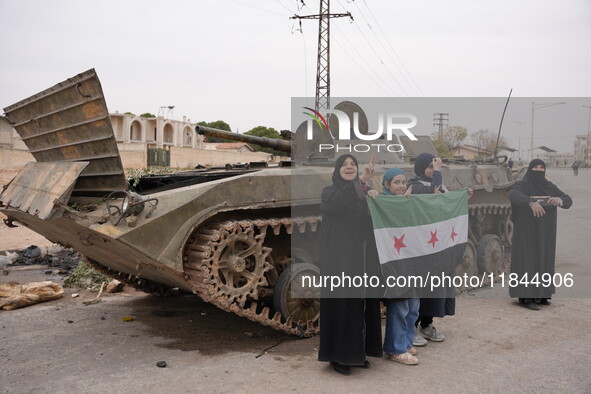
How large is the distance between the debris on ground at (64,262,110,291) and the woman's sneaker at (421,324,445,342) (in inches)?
199

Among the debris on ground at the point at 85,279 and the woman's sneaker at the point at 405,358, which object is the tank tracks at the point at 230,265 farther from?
the debris on ground at the point at 85,279

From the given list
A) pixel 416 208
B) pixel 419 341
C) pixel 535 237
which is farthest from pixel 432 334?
pixel 535 237

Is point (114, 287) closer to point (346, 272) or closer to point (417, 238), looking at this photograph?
point (346, 272)

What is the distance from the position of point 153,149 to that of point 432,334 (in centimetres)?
2202

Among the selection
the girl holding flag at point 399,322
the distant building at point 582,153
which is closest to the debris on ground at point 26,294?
the girl holding flag at point 399,322

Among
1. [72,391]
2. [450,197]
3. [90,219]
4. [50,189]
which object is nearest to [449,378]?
[450,197]

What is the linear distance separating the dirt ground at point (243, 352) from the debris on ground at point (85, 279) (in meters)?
0.81

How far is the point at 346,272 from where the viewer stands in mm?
4910

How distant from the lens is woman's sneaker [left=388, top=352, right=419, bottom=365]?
517cm

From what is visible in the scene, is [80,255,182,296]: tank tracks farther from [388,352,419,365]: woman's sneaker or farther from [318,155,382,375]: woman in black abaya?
[388,352,419,365]: woman's sneaker

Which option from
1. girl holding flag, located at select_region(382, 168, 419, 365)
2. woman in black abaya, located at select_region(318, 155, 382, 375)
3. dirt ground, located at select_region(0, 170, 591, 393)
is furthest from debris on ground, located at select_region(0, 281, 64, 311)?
girl holding flag, located at select_region(382, 168, 419, 365)

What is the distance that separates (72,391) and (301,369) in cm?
189

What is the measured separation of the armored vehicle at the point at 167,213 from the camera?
17.0ft

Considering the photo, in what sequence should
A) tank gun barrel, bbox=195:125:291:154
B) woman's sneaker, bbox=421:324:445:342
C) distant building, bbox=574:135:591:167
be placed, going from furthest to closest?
distant building, bbox=574:135:591:167, tank gun barrel, bbox=195:125:291:154, woman's sneaker, bbox=421:324:445:342
